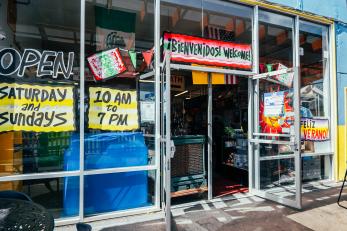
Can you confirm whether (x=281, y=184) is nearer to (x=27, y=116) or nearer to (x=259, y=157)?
(x=259, y=157)

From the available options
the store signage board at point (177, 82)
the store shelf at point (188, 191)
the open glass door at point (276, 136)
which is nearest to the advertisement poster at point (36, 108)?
the store shelf at point (188, 191)

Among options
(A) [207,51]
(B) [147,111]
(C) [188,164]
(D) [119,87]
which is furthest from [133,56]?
(C) [188,164]

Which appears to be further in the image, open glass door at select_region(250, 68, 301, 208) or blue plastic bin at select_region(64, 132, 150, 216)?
open glass door at select_region(250, 68, 301, 208)

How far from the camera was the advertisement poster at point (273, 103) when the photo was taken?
17.5 ft

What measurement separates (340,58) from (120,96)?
563cm

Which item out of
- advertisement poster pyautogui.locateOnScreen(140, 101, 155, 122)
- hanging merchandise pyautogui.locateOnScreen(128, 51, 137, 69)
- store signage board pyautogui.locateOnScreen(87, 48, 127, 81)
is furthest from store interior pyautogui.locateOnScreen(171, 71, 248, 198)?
store signage board pyautogui.locateOnScreen(87, 48, 127, 81)

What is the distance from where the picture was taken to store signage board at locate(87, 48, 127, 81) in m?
4.54

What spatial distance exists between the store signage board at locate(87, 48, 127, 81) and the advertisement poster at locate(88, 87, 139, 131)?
255mm

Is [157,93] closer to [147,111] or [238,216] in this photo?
[147,111]

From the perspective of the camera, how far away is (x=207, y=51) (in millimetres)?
5332

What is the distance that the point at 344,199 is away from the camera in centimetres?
540

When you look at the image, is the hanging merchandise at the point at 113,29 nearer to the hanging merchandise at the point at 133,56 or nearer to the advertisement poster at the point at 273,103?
the hanging merchandise at the point at 133,56

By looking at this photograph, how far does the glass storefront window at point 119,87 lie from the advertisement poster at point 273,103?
239 cm

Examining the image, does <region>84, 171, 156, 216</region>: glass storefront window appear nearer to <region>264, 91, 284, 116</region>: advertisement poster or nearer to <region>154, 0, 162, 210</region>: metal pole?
<region>154, 0, 162, 210</region>: metal pole
